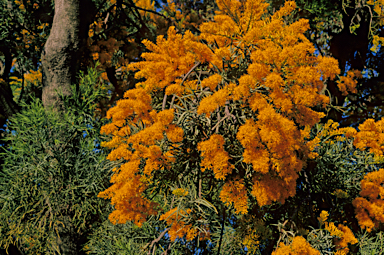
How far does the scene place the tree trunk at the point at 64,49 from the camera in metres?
3.35

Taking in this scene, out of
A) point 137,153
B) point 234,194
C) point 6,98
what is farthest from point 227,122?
point 6,98

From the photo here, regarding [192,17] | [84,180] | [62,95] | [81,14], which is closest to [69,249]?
[84,180]

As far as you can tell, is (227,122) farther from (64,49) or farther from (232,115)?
(64,49)

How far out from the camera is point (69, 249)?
2893 mm

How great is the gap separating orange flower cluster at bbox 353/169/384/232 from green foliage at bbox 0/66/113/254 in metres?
2.06

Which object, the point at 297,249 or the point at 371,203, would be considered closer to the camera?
the point at 297,249

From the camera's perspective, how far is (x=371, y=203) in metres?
2.38

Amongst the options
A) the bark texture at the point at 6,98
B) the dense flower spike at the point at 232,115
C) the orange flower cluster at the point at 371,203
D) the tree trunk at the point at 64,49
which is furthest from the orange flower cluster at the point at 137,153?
the bark texture at the point at 6,98

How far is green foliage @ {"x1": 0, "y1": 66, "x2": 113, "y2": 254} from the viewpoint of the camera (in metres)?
2.52

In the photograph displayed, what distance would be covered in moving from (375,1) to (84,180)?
3719 mm

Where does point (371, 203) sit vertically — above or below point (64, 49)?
below

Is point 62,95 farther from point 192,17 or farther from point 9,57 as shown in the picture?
point 192,17

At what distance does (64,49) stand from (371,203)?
3.41m

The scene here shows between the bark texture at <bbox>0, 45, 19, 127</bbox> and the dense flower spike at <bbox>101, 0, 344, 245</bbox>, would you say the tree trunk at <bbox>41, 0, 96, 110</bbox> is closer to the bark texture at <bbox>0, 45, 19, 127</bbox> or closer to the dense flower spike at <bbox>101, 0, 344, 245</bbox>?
the bark texture at <bbox>0, 45, 19, 127</bbox>
